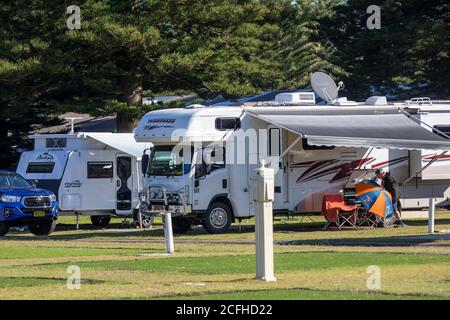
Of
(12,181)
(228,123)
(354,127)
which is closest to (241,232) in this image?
(228,123)

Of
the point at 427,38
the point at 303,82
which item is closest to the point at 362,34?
the point at 427,38

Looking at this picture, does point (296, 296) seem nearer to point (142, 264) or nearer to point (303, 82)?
point (142, 264)

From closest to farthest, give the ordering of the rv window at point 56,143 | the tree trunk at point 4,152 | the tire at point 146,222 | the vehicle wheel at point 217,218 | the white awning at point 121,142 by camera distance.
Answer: the vehicle wheel at point 217,218 < the tire at point 146,222 < the white awning at point 121,142 < the rv window at point 56,143 < the tree trunk at point 4,152

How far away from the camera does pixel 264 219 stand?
15.1 meters

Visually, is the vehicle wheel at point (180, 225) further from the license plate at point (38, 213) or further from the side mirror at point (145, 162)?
the license plate at point (38, 213)

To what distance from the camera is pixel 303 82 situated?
2274 inches

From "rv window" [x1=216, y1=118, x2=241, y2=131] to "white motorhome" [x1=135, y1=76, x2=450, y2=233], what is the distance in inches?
1.0

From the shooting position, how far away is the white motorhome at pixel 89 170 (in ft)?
107

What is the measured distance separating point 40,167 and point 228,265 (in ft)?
53.7

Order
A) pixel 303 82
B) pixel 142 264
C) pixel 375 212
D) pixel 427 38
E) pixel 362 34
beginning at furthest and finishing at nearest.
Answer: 1. pixel 303 82
2. pixel 362 34
3. pixel 427 38
4. pixel 375 212
5. pixel 142 264

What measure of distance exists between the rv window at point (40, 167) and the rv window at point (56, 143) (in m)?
0.63

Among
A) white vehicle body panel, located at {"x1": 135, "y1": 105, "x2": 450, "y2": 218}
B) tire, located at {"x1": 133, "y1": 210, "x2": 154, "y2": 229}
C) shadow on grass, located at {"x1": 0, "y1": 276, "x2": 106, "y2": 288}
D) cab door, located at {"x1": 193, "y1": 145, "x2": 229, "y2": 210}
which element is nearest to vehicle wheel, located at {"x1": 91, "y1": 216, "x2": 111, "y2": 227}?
tire, located at {"x1": 133, "y1": 210, "x2": 154, "y2": 229}

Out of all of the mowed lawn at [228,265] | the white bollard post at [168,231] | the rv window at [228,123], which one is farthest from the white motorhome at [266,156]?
the white bollard post at [168,231]

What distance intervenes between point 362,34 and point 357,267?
34128mm
